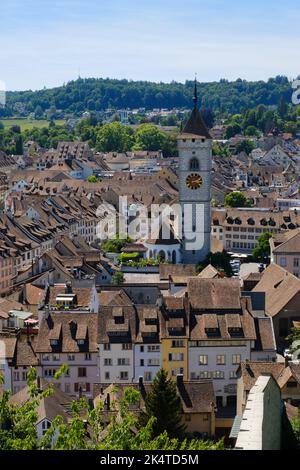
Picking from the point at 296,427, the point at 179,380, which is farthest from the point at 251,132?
the point at 296,427

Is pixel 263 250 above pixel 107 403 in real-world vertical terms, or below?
below

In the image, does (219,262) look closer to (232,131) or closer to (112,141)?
(112,141)

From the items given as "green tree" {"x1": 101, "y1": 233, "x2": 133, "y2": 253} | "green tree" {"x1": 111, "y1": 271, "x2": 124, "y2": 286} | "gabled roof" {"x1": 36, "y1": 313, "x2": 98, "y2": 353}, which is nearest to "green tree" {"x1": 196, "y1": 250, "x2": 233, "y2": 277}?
"green tree" {"x1": 111, "y1": 271, "x2": 124, "y2": 286}

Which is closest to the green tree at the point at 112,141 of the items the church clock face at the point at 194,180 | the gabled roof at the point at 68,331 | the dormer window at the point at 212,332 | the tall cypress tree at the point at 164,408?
the church clock face at the point at 194,180

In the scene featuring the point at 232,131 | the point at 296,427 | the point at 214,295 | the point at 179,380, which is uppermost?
the point at 214,295

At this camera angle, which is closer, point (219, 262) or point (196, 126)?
point (219, 262)

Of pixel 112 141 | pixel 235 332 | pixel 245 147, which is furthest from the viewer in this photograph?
pixel 245 147
